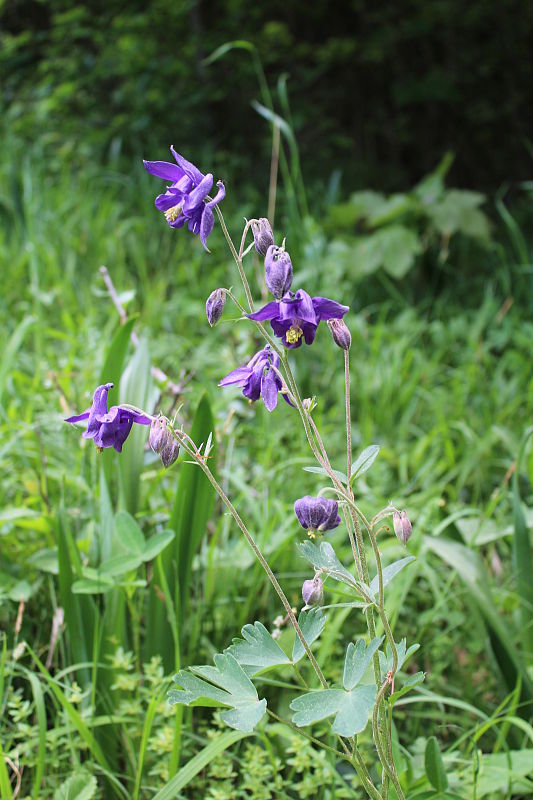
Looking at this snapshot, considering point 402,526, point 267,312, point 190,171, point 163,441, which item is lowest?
point 402,526

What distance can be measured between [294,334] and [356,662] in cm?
35

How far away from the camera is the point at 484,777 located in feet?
3.83

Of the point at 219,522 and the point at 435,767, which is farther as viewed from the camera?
the point at 219,522

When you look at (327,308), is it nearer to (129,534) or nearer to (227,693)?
(227,693)

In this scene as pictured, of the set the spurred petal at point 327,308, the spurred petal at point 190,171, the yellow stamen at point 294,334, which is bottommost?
the yellow stamen at point 294,334

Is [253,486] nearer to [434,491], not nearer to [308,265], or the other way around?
[434,491]

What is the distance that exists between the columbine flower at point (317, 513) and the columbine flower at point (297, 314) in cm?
18

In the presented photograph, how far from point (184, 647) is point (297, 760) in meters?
0.35

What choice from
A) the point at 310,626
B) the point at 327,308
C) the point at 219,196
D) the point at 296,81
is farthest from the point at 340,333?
the point at 296,81

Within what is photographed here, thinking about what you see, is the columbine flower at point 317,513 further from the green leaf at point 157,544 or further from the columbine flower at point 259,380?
the green leaf at point 157,544

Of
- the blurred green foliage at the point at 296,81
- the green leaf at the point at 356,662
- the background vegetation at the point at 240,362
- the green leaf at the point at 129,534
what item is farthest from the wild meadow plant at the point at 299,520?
the blurred green foliage at the point at 296,81

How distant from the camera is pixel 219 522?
158 centimetres

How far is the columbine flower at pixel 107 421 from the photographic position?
2.84 ft

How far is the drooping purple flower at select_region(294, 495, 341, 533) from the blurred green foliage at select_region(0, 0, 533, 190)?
400 centimetres
